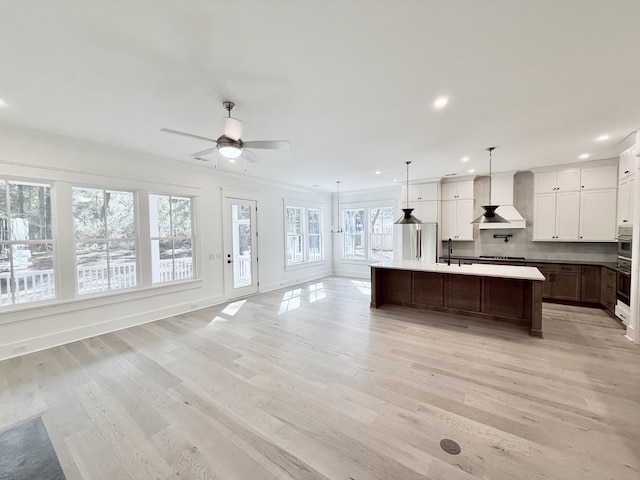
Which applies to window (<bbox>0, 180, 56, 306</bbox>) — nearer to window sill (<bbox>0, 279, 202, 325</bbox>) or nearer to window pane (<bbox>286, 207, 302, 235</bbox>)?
window sill (<bbox>0, 279, 202, 325</bbox>)

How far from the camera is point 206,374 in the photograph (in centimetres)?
283

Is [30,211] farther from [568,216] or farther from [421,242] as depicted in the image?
[568,216]

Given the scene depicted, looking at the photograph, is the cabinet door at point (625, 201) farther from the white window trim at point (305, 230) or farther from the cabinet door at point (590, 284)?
the white window trim at point (305, 230)

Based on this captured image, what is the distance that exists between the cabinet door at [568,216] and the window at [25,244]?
870 centimetres

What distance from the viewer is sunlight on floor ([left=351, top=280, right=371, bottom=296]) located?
640 cm

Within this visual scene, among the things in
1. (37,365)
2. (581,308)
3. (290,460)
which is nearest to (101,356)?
(37,365)

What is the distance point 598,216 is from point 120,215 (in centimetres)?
853

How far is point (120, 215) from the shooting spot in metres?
4.25

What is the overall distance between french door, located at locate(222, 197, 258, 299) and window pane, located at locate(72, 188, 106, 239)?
205 centimetres

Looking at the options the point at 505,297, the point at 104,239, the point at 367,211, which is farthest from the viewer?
the point at 367,211

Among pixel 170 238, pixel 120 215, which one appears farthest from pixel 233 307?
pixel 120 215

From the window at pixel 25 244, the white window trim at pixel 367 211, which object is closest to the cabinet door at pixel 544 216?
the white window trim at pixel 367 211

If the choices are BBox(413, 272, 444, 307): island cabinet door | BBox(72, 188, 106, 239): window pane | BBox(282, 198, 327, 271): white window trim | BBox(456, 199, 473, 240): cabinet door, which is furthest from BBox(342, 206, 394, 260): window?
BBox(72, 188, 106, 239): window pane

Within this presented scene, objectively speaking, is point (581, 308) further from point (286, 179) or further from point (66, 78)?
point (66, 78)
